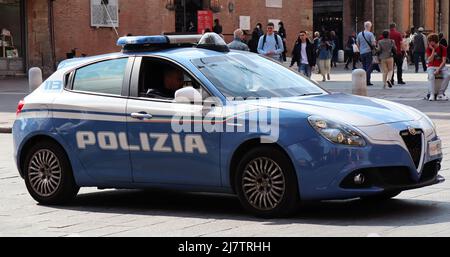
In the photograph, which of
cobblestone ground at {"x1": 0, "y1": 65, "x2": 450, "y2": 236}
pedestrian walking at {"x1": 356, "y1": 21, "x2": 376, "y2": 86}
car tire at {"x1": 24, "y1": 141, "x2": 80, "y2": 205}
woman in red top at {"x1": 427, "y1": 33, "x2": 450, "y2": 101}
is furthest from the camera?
pedestrian walking at {"x1": 356, "y1": 21, "x2": 376, "y2": 86}

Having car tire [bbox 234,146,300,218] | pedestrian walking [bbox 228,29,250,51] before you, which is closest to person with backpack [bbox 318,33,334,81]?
pedestrian walking [bbox 228,29,250,51]

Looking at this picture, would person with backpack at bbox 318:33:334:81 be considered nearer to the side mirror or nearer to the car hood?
the car hood

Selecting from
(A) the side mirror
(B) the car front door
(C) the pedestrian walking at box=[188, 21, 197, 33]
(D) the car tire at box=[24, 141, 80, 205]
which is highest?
(C) the pedestrian walking at box=[188, 21, 197, 33]

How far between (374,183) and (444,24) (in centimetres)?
6065

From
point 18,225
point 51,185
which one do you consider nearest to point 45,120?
point 51,185

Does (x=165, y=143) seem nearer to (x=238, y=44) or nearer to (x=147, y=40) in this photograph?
(x=147, y=40)

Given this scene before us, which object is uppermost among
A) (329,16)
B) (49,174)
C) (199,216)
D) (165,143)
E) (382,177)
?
(329,16)

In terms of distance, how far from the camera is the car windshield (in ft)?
29.4

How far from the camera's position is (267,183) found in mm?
8391

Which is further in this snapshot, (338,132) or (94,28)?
(94,28)

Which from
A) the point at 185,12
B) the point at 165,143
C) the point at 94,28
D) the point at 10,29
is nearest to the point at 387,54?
the point at 94,28

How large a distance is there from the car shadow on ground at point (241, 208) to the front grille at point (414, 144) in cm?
48

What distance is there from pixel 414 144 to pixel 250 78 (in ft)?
5.21

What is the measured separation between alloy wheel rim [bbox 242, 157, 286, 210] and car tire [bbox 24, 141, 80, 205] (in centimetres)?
197
